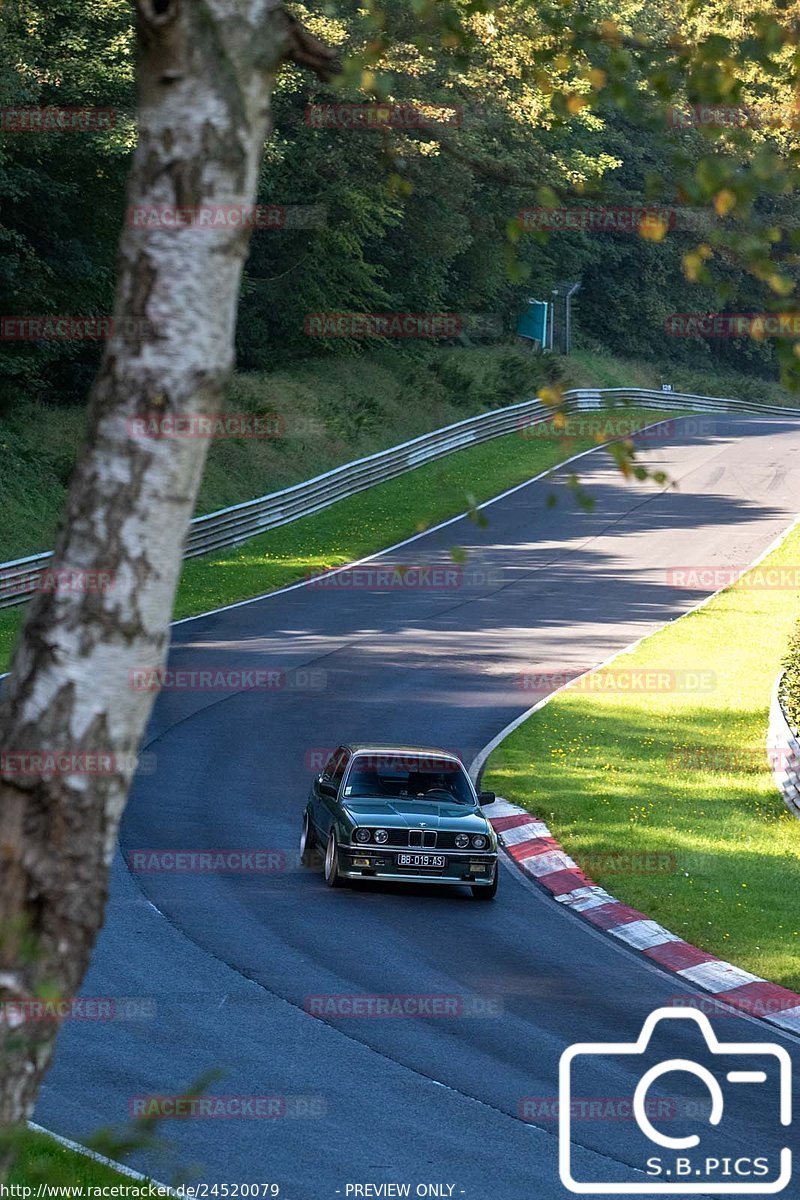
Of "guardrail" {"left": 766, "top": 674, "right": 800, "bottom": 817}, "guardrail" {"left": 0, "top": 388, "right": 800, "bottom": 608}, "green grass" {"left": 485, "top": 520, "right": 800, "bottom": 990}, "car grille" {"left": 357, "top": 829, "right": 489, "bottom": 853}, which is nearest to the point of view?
"green grass" {"left": 485, "top": 520, "right": 800, "bottom": 990}

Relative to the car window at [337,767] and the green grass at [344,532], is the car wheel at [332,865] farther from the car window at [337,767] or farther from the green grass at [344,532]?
the green grass at [344,532]

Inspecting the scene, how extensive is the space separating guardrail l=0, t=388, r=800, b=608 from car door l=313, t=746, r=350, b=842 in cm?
1205

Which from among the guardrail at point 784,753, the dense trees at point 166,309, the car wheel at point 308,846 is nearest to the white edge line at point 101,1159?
the dense trees at point 166,309

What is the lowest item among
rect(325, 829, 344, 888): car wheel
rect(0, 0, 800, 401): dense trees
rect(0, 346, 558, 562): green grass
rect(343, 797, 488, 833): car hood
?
rect(325, 829, 344, 888): car wheel

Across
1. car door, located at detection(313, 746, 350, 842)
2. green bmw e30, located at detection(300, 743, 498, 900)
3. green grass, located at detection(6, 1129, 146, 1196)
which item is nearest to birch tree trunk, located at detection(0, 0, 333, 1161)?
green grass, located at detection(6, 1129, 146, 1196)

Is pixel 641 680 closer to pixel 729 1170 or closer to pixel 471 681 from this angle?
pixel 471 681

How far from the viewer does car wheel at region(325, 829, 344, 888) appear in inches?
611

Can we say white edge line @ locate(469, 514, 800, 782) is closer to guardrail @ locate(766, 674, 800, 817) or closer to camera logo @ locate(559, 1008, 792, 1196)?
guardrail @ locate(766, 674, 800, 817)

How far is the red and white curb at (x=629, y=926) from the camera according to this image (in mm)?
12547

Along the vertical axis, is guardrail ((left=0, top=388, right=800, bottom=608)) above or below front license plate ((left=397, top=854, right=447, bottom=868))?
above

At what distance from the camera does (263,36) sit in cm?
391

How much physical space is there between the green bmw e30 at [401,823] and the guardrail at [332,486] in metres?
12.2

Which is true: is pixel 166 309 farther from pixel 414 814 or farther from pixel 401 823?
pixel 414 814

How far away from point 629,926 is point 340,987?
375 cm
